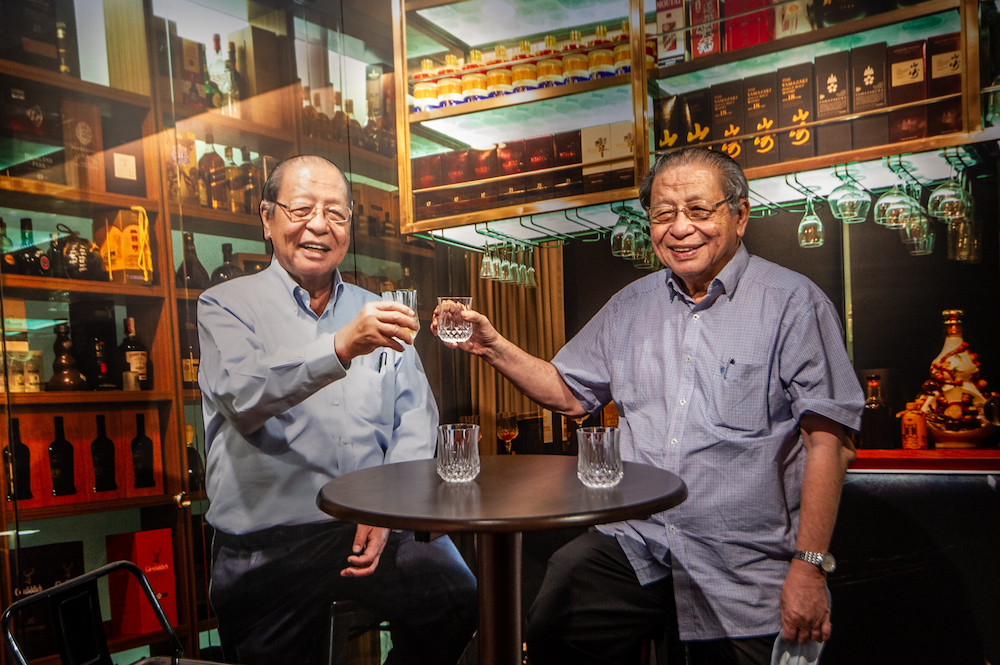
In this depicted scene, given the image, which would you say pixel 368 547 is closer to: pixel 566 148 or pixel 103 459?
pixel 103 459

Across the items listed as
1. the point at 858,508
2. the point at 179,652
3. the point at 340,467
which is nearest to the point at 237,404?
the point at 340,467

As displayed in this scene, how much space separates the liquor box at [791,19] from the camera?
2.52 m

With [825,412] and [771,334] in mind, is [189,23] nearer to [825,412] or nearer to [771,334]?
[771,334]

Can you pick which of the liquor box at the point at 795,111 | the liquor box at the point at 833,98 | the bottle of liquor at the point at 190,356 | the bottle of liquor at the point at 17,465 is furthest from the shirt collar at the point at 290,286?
the liquor box at the point at 833,98

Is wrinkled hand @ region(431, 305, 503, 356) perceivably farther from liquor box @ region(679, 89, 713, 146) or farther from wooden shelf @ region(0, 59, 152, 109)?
wooden shelf @ region(0, 59, 152, 109)

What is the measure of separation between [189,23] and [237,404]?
141cm

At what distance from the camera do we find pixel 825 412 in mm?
1883

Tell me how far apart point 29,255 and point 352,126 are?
4.26 ft

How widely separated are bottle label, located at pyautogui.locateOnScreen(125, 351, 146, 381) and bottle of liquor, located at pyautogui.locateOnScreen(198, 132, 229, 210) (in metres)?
0.59

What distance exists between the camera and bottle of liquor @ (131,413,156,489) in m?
2.52

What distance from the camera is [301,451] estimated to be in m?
2.46

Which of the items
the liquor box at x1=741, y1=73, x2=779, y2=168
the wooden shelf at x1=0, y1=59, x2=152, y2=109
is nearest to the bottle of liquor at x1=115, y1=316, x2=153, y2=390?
the wooden shelf at x1=0, y1=59, x2=152, y2=109

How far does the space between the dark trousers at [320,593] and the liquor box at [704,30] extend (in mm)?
2142

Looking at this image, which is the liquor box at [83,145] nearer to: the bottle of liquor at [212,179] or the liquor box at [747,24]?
the bottle of liquor at [212,179]
